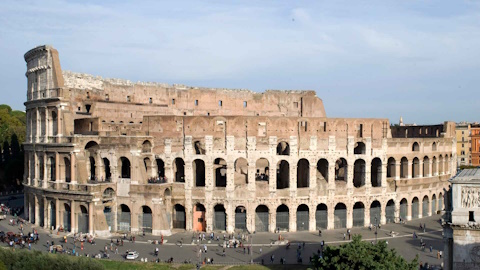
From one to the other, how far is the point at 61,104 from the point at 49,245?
43.0 ft

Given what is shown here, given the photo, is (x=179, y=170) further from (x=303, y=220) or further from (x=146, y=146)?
(x=303, y=220)

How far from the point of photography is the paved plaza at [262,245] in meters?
37.0

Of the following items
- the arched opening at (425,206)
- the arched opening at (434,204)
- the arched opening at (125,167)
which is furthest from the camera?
the arched opening at (434,204)

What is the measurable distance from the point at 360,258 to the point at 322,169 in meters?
21.5

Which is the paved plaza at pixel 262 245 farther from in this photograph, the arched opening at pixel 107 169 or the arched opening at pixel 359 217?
the arched opening at pixel 107 169

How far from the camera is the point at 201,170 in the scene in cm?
4922

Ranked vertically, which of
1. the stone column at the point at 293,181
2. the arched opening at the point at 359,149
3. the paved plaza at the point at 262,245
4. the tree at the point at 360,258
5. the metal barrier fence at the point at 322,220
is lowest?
the paved plaza at the point at 262,245

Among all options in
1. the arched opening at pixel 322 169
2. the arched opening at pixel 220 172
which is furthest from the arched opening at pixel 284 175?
the arched opening at pixel 220 172

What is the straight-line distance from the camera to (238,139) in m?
44.4

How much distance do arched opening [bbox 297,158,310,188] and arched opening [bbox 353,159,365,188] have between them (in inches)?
197

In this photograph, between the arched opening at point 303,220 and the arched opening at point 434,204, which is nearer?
the arched opening at point 303,220

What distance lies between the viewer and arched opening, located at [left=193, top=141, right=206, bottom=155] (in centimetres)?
4530

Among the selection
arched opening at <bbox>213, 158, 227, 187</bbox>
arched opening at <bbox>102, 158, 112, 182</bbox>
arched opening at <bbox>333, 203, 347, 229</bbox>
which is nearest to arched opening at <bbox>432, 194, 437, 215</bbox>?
arched opening at <bbox>333, 203, 347, 229</bbox>

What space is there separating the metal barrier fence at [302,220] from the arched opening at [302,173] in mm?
3579
